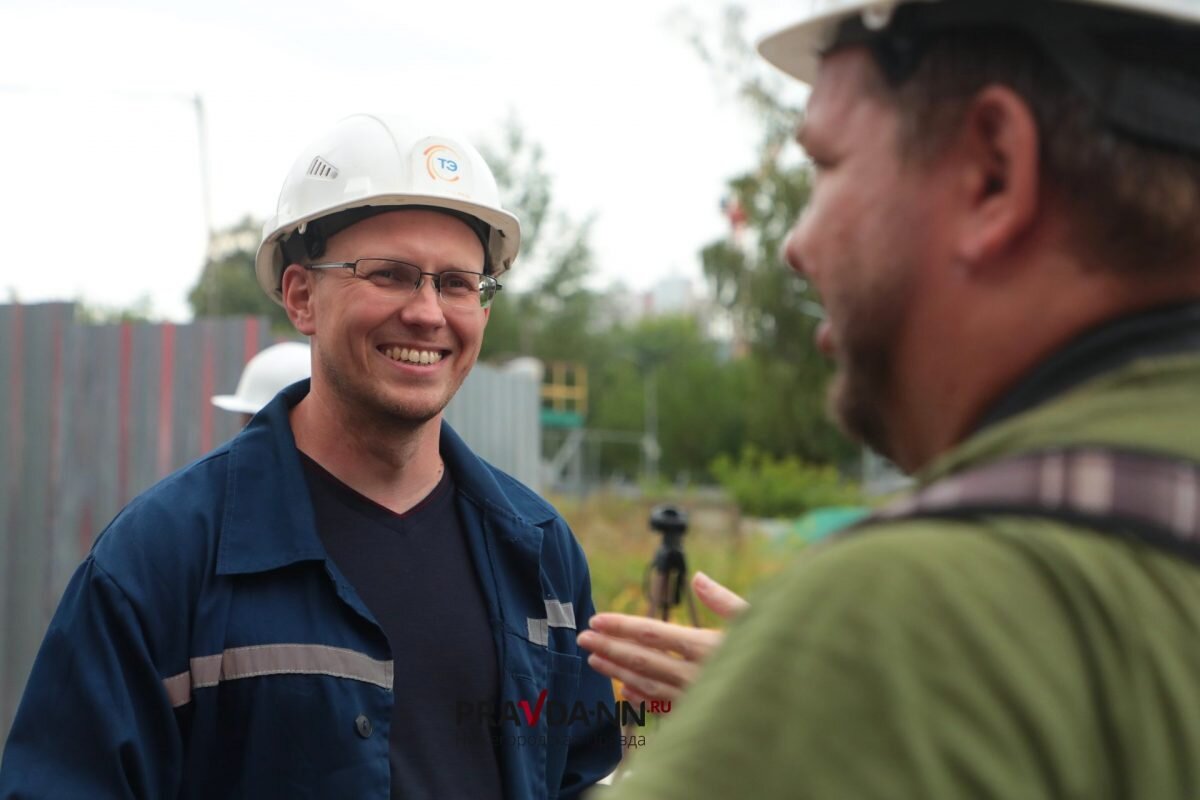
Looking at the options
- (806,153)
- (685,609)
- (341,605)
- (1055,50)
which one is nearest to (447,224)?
(341,605)

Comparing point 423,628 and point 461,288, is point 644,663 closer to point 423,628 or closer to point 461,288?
point 423,628

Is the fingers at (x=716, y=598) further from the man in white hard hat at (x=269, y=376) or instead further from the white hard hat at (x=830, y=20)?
the man in white hard hat at (x=269, y=376)

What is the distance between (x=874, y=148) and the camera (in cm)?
108

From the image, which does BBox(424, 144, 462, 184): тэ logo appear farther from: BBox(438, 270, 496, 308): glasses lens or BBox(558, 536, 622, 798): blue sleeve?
BBox(558, 536, 622, 798): blue sleeve

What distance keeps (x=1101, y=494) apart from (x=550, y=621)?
2.26m

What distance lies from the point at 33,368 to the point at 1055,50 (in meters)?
6.80

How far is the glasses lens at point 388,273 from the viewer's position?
3037 millimetres

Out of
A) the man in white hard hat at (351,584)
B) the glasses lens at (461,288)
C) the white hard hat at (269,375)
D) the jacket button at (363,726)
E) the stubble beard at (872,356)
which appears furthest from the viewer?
the white hard hat at (269,375)

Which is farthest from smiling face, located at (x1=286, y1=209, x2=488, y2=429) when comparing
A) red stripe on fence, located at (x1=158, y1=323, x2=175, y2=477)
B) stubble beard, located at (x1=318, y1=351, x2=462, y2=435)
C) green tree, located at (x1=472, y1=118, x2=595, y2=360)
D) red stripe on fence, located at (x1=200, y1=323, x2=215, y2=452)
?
green tree, located at (x1=472, y1=118, x2=595, y2=360)

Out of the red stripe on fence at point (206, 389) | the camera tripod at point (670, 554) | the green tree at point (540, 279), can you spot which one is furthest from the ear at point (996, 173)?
the green tree at point (540, 279)

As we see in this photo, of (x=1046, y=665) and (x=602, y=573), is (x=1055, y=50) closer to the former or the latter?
(x=1046, y=665)

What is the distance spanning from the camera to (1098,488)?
2.67ft

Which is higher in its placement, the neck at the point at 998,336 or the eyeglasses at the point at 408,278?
the eyeglasses at the point at 408,278

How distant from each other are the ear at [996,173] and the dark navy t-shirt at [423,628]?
191 cm
